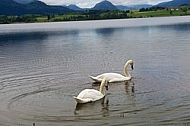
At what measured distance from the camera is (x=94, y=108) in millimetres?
24297

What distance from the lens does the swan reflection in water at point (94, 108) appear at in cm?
2295

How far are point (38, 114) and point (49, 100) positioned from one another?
3331 mm

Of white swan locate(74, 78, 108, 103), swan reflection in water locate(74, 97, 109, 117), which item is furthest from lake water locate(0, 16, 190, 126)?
white swan locate(74, 78, 108, 103)

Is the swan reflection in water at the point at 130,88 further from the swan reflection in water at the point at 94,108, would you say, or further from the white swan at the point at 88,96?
the swan reflection in water at the point at 94,108

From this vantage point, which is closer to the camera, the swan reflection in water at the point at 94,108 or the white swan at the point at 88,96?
the swan reflection in water at the point at 94,108

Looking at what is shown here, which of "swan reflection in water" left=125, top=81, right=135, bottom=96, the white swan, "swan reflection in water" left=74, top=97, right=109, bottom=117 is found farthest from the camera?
"swan reflection in water" left=125, top=81, right=135, bottom=96

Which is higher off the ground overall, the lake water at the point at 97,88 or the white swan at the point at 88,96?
the white swan at the point at 88,96

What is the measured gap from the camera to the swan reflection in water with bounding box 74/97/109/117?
75.3 feet

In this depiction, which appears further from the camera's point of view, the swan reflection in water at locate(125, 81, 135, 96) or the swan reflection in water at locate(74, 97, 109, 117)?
the swan reflection in water at locate(125, 81, 135, 96)

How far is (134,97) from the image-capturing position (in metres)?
26.0

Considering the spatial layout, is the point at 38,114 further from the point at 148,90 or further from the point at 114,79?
the point at 114,79

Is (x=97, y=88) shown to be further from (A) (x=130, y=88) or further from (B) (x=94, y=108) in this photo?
(B) (x=94, y=108)

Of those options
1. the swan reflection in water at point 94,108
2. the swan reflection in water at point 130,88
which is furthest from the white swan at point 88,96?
the swan reflection in water at point 130,88

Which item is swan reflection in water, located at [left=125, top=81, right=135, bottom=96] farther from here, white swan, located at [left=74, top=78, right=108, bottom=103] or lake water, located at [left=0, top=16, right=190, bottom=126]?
white swan, located at [left=74, top=78, right=108, bottom=103]
